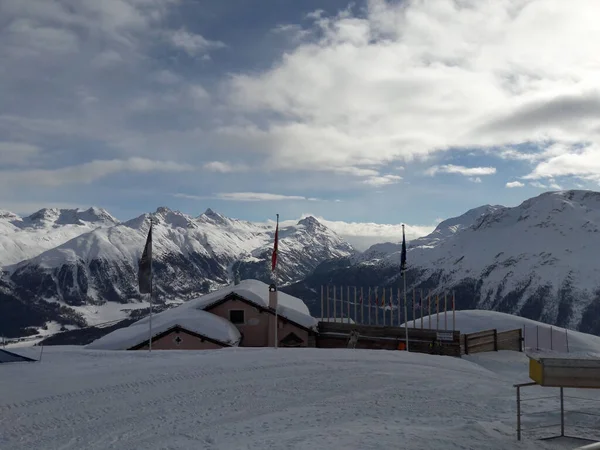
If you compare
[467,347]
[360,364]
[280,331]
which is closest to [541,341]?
[467,347]

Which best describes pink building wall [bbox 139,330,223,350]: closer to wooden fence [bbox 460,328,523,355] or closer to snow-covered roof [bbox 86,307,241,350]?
snow-covered roof [bbox 86,307,241,350]

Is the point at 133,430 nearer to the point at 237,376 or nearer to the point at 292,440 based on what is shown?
the point at 292,440

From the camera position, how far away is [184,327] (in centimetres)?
4369

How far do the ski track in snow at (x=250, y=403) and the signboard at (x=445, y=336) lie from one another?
1122 cm

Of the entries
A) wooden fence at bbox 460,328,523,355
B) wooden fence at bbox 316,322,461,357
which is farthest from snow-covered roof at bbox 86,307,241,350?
wooden fence at bbox 460,328,523,355

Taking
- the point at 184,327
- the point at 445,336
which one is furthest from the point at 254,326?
the point at 445,336

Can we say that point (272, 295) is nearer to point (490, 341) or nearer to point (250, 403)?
point (490, 341)

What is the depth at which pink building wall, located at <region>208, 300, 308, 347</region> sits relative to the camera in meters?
46.9

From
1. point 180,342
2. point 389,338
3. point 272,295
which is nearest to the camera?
point 272,295


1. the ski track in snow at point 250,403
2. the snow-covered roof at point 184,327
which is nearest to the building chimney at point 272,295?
the snow-covered roof at point 184,327

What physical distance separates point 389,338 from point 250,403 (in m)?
26.7

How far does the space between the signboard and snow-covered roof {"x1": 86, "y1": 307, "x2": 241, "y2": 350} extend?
1630 cm

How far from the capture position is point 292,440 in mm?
13594

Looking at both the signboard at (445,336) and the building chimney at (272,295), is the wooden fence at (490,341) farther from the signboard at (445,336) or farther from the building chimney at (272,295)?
the building chimney at (272,295)
